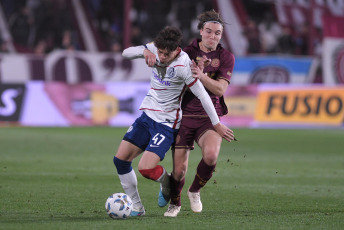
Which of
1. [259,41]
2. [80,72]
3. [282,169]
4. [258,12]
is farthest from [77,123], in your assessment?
[258,12]

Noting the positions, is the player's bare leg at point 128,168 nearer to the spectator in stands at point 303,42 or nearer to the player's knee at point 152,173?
the player's knee at point 152,173

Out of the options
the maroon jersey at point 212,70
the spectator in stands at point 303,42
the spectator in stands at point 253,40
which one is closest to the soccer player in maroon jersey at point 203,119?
the maroon jersey at point 212,70

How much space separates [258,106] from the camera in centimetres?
2055

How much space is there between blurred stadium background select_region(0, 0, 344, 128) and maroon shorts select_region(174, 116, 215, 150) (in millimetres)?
12094

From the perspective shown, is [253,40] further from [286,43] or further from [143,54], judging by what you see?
[143,54]

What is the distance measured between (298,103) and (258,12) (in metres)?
9.34

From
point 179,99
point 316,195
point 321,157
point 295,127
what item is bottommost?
point 295,127

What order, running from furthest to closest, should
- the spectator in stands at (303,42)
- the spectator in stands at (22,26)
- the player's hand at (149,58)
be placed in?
the spectator in stands at (303,42), the spectator in stands at (22,26), the player's hand at (149,58)

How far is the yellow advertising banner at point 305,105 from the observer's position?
2016 centimetres

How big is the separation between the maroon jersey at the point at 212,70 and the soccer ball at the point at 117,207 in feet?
4.23

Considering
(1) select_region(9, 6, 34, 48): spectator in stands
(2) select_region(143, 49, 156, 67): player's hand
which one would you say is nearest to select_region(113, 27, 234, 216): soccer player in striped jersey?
(2) select_region(143, 49, 156, 67): player's hand

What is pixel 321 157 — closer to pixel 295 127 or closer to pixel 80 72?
pixel 295 127

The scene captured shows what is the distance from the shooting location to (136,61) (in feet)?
72.7

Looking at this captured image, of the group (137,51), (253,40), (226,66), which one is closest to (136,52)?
(137,51)
